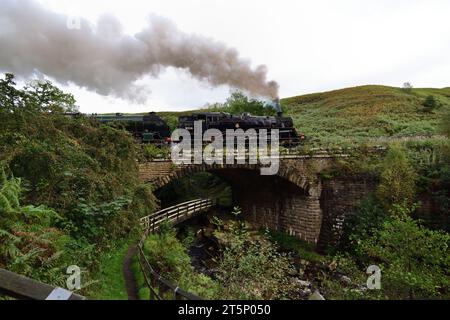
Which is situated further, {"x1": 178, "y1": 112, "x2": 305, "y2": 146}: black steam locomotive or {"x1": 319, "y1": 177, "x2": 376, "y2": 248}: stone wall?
{"x1": 178, "y1": 112, "x2": 305, "y2": 146}: black steam locomotive

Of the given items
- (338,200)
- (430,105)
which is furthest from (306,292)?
(430,105)

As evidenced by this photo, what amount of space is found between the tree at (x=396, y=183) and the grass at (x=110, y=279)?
1351 centimetres

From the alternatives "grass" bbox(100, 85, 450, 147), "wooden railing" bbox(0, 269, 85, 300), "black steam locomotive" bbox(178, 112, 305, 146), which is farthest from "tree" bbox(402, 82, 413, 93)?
"wooden railing" bbox(0, 269, 85, 300)

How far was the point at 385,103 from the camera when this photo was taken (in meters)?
49.0

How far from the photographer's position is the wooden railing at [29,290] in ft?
8.63

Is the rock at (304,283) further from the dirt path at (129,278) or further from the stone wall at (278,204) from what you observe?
the dirt path at (129,278)

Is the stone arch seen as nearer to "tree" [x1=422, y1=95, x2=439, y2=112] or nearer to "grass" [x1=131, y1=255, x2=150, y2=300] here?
"grass" [x1=131, y1=255, x2=150, y2=300]

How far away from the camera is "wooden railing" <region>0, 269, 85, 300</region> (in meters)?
2.63

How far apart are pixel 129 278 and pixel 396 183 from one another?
14.1m

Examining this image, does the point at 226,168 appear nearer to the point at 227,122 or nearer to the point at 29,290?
the point at 227,122

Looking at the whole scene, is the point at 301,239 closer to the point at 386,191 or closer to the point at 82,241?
the point at 386,191

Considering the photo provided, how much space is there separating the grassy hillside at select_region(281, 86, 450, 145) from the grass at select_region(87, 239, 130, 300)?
66.2 feet

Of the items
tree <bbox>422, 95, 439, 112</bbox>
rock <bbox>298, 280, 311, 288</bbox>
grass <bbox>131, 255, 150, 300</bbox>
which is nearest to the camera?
grass <bbox>131, 255, 150, 300</bbox>

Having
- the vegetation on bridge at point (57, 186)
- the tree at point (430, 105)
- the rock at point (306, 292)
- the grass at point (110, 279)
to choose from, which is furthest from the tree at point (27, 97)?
the tree at point (430, 105)
